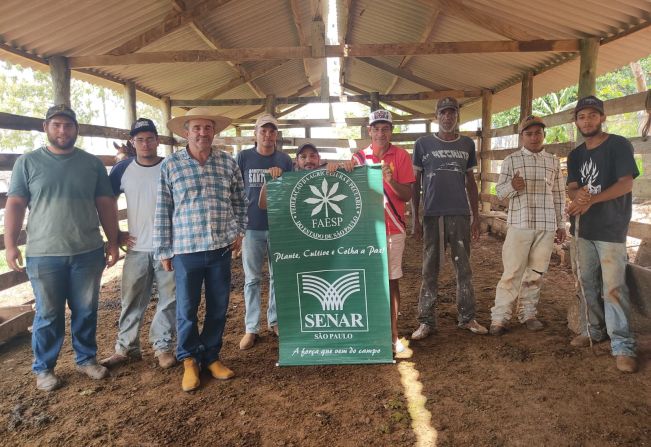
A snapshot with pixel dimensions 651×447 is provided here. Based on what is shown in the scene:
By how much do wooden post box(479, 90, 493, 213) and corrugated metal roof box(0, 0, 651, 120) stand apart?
376mm

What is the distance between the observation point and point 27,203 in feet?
9.89

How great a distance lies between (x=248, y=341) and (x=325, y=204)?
1.39 metres

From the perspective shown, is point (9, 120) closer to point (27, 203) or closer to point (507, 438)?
point (27, 203)

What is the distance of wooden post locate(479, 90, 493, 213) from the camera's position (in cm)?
974

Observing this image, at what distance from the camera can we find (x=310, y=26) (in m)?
8.21

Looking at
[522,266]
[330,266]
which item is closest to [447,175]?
[522,266]

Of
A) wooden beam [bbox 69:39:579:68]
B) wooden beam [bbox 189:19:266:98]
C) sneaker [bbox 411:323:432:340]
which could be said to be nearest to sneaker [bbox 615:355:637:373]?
sneaker [bbox 411:323:432:340]

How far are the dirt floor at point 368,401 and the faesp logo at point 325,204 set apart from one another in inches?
40.4

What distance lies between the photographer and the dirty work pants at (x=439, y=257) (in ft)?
12.1

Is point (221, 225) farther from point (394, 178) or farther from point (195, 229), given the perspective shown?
point (394, 178)

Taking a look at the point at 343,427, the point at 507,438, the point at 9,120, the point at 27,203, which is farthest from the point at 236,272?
the point at 507,438

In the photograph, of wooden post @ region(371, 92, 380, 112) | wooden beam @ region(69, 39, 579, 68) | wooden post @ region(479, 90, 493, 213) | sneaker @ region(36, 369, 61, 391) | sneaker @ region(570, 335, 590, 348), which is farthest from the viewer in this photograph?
wooden post @ region(371, 92, 380, 112)

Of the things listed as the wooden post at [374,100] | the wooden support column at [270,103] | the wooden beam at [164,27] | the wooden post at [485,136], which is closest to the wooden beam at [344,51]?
the wooden beam at [164,27]

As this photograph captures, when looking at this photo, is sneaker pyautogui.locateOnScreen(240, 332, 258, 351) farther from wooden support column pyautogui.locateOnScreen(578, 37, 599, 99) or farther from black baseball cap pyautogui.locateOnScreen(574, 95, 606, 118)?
wooden support column pyautogui.locateOnScreen(578, 37, 599, 99)
